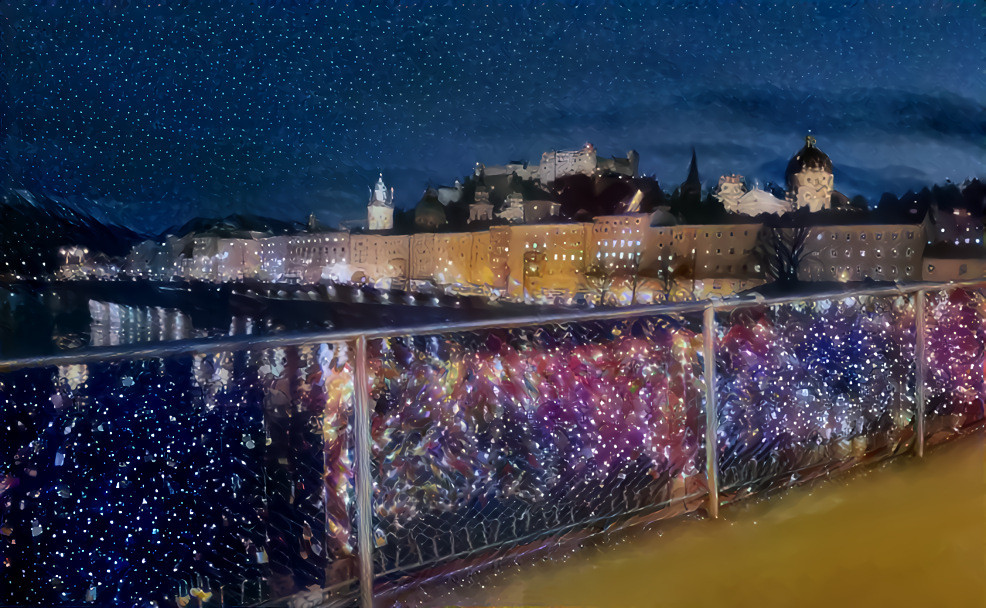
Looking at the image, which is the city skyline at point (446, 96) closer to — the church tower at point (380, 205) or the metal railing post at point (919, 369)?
the church tower at point (380, 205)

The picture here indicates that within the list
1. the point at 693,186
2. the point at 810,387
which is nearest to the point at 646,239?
the point at 693,186

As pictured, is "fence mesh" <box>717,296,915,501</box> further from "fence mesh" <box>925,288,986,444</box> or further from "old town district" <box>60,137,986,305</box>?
"old town district" <box>60,137,986,305</box>

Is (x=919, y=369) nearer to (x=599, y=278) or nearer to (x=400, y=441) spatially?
(x=400, y=441)

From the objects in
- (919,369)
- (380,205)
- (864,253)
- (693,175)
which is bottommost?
(919,369)

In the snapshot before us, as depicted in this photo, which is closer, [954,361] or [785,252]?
[954,361]

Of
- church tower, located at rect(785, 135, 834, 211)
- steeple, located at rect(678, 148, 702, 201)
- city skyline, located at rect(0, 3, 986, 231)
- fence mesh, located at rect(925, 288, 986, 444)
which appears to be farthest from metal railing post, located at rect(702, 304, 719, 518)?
steeple, located at rect(678, 148, 702, 201)

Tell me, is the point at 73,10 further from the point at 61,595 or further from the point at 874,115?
the point at 874,115
